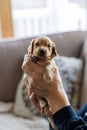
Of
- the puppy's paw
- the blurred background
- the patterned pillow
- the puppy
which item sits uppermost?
the puppy

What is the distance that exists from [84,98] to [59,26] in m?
1.24

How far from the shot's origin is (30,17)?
257 cm

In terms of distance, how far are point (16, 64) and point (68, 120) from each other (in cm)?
84

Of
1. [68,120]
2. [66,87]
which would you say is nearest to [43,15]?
[66,87]

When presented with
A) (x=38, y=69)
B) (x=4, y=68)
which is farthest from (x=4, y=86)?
(x=38, y=69)

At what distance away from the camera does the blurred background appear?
2483 mm

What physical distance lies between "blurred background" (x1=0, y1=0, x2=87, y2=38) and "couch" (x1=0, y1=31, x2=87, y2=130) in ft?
2.14

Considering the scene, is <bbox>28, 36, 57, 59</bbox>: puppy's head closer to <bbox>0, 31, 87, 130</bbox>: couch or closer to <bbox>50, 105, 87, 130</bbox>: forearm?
<bbox>50, 105, 87, 130</bbox>: forearm

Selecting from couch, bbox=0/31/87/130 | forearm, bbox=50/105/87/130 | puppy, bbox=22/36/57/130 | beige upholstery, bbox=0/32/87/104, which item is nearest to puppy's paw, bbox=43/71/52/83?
puppy, bbox=22/36/57/130

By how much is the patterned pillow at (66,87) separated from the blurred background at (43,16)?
0.82 meters

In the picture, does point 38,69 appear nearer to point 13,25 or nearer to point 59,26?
point 13,25

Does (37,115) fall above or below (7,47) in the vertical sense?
below

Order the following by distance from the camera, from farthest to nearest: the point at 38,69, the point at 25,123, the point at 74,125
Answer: the point at 25,123 < the point at 38,69 < the point at 74,125

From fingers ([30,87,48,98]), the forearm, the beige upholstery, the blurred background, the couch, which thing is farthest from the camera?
the blurred background
